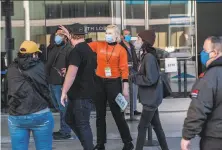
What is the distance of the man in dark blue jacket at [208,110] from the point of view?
3.96 metres

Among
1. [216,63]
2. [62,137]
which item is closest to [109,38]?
[62,137]

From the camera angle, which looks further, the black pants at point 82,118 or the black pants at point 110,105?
the black pants at point 110,105

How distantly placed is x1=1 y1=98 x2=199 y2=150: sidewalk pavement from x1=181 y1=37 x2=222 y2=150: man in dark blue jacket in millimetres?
3248

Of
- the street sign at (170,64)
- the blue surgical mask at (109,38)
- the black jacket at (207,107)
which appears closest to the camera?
the black jacket at (207,107)

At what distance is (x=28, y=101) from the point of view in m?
5.18

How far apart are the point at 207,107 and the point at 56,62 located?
4419 mm

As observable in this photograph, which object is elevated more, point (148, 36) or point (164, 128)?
point (148, 36)

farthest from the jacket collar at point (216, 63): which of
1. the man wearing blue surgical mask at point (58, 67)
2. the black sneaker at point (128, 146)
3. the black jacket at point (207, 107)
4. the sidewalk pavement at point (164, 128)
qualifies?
the man wearing blue surgical mask at point (58, 67)

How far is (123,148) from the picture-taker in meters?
7.09

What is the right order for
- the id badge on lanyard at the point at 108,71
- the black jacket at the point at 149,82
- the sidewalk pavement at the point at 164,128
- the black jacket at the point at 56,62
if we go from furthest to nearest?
the black jacket at the point at 56,62
the sidewalk pavement at the point at 164,128
the id badge on lanyard at the point at 108,71
the black jacket at the point at 149,82

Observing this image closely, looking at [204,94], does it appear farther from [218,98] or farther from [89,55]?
[89,55]

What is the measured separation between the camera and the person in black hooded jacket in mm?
5168

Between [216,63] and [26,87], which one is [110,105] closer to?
[26,87]

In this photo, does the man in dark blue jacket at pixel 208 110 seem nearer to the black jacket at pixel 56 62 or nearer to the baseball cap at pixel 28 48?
the baseball cap at pixel 28 48
